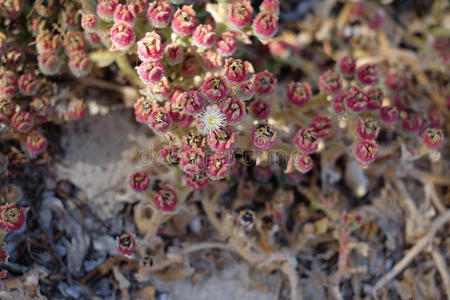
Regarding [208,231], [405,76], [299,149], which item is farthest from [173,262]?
[405,76]

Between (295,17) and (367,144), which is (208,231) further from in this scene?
(295,17)

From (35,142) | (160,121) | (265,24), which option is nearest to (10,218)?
(35,142)

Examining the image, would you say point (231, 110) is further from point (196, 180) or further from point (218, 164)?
point (196, 180)

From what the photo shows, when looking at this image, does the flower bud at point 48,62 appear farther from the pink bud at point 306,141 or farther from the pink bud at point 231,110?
the pink bud at point 306,141

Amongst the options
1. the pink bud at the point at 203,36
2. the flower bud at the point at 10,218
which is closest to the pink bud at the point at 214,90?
the pink bud at the point at 203,36

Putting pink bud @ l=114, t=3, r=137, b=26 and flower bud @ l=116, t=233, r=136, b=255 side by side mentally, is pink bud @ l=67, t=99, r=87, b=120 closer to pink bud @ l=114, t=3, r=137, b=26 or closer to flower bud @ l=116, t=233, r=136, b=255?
pink bud @ l=114, t=3, r=137, b=26
